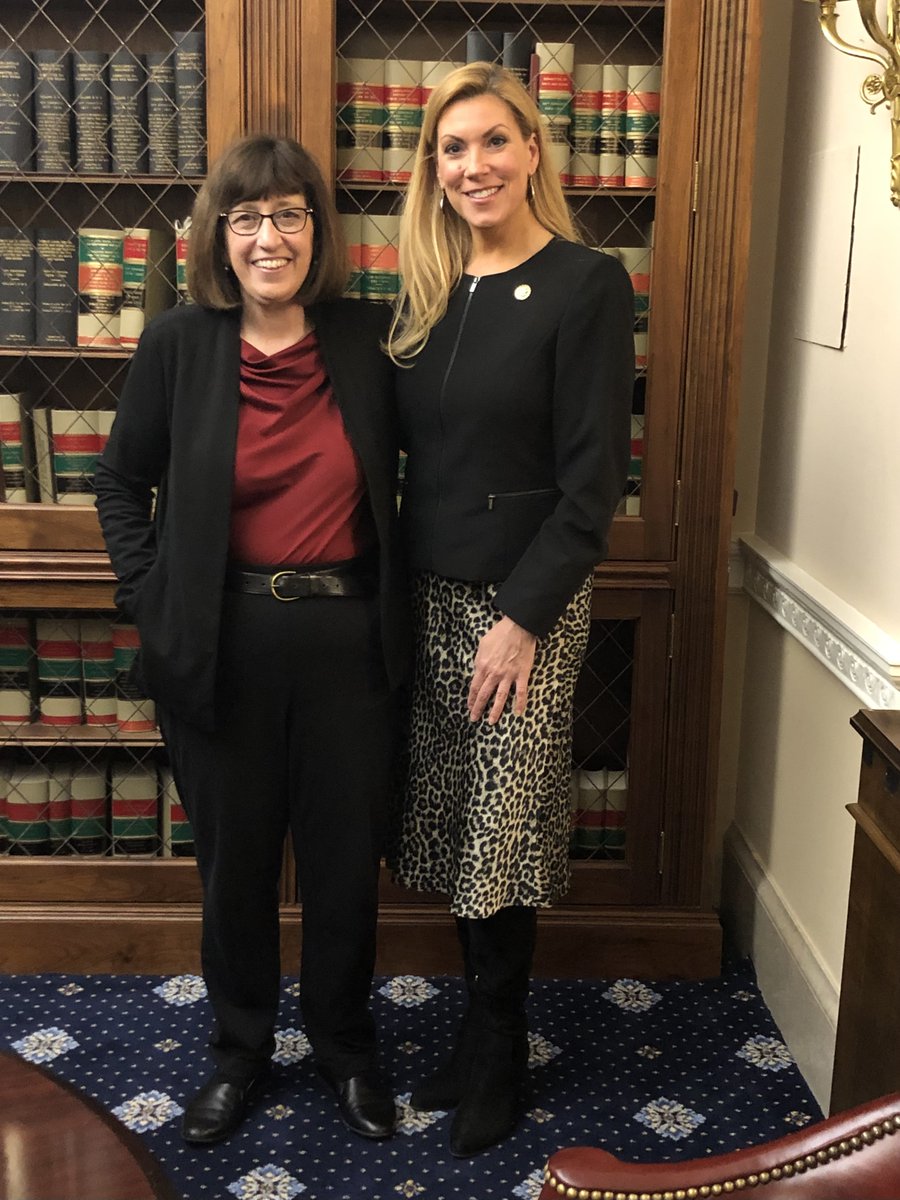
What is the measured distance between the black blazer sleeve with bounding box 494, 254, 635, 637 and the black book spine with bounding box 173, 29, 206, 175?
35.5 inches

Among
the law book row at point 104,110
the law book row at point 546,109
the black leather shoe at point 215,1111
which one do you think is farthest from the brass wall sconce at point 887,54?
the black leather shoe at point 215,1111

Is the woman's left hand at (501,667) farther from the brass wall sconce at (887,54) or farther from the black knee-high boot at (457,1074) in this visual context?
the brass wall sconce at (887,54)

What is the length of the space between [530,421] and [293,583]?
16.6 inches

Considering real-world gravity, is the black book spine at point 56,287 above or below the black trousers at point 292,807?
above

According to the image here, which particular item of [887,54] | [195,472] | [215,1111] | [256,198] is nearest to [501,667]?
[195,472]

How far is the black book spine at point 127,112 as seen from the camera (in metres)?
2.32

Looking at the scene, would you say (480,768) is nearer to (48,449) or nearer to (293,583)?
(293,583)

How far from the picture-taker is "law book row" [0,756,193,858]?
2.61 m

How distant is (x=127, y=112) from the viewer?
92.0 inches

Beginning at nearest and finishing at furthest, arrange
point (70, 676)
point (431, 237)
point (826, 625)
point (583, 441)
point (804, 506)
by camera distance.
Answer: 1. point (583, 441)
2. point (431, 237)
3. point (826, 625)
4. point (804, 506)
5. point (70, 676)

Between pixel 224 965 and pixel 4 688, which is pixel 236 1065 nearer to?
pixel 224 965

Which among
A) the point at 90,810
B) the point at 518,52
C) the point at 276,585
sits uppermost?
the point at 518,52

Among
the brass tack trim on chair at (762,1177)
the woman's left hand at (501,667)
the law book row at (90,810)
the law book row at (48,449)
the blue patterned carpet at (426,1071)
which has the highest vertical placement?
the law book row at (48,449)

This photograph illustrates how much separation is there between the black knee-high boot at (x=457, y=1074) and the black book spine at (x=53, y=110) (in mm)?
1546
